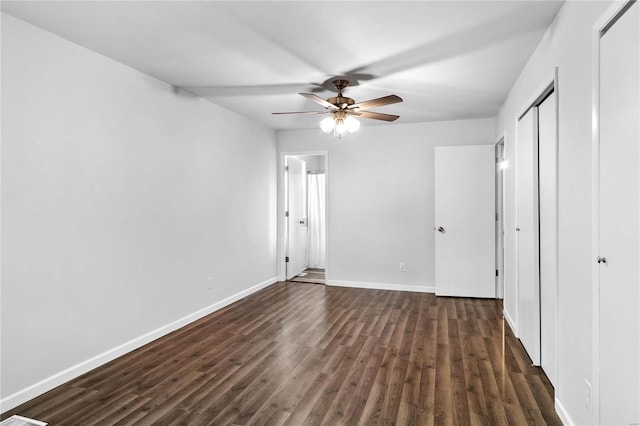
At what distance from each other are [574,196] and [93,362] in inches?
142

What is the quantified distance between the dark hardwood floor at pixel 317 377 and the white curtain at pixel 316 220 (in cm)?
314

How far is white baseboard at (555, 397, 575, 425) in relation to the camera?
2108mm

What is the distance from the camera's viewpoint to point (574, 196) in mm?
2064

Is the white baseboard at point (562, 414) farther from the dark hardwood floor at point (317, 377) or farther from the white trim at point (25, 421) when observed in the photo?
the white trim at point (25, 421)

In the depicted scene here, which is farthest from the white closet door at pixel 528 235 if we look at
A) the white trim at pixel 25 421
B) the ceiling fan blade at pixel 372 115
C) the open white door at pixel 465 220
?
the white trim at pixel 25 421

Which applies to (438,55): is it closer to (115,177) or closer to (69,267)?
(115,177)

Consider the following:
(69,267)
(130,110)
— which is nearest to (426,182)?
(130,110)

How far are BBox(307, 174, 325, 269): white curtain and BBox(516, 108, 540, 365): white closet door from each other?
13.8 feet

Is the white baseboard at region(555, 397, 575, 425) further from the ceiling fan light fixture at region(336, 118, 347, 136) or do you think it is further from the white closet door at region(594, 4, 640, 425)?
the ceiling fan light fixture at region(336, 118, 347, 136)

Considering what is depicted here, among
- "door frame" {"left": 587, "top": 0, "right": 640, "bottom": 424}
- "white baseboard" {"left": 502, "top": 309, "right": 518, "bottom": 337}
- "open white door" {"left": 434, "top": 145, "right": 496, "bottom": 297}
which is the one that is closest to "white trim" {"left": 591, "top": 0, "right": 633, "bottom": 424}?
"door frame" {"left": 587, "top": 0, "right": 640, "bottom": 424}

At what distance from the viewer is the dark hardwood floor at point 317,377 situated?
2.29 m

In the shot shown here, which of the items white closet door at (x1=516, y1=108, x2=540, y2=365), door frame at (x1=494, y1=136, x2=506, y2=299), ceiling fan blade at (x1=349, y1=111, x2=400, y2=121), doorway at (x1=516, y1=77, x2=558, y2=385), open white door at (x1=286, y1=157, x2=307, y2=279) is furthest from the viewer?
open white door at (x1=286, y1=157, x2=307, y2=279)

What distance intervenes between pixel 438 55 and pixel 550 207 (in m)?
1.51

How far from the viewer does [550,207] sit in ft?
8.63
